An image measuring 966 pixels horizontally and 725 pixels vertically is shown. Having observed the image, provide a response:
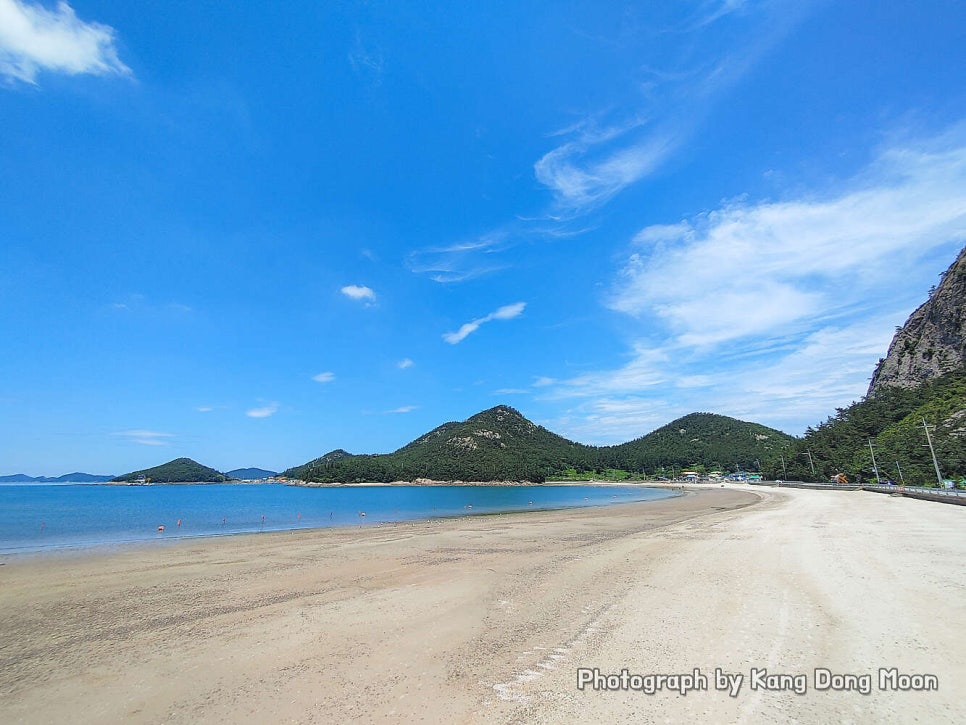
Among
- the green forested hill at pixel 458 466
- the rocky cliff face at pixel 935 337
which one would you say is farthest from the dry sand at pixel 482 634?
the green forested hill at pixel 458 466

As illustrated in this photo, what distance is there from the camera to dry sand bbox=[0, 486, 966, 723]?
600 centimetres

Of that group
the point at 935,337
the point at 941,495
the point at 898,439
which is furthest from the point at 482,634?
the point at 935,337

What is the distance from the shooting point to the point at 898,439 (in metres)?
56.5

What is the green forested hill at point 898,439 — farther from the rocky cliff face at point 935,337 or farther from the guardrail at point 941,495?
the rocky cliff face at point 935,337

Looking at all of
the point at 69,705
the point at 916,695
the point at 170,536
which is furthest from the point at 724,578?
the point at 170,536

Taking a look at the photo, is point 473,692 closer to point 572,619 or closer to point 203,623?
point 572,619

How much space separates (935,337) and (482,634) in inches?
4400

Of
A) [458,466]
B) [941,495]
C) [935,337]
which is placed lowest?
[941,495]

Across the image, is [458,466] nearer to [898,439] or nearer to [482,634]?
[898,439]

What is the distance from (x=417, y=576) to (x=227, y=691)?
8075 mm

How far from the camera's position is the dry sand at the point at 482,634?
600 cm

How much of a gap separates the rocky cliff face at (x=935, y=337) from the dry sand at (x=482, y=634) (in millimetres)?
88047

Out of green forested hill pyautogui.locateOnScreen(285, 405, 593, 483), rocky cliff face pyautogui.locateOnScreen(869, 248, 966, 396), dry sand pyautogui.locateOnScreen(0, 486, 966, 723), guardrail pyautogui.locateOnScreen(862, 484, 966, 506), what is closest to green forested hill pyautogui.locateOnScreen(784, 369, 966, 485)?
guardrail pyautogui.locateOnScreen(862, 484, 966, 506)

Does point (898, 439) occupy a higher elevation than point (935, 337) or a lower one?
lower
